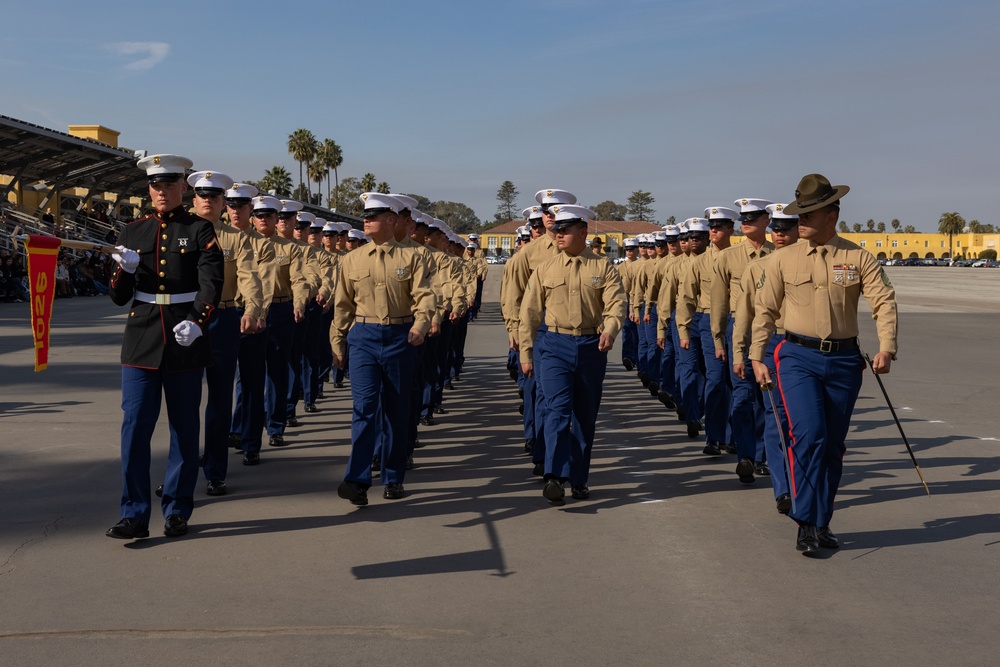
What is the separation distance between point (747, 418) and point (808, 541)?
2265 millimetres

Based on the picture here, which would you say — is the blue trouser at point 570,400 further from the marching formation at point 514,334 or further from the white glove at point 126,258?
the white glove at point 126,258

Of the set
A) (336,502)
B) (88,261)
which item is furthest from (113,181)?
(336,502)

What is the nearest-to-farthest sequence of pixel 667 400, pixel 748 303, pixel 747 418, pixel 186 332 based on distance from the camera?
pixel 186 332
pixel 748 303
pixel 747 418
pixel 667 400

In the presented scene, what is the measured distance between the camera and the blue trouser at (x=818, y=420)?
5934 millimetres

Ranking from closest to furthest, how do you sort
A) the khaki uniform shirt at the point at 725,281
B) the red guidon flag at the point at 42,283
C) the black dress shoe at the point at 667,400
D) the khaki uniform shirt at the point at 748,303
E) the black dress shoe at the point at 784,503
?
the red guidon flag at the point at 42,283 → the khaki uniform shirt at the point at 748,303 → the black dress shoe at the point at 784,503 → the khaki uniform shirt at the point at 725,281 → the black dress shoe at the point at 667,400

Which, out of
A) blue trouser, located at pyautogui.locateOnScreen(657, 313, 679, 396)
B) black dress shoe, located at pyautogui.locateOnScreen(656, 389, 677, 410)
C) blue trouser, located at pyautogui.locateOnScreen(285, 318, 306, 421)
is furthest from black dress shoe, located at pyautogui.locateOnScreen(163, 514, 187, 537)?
blue trouser, located at pyautogui.locateOnScreen(657, 313, 679, 396)

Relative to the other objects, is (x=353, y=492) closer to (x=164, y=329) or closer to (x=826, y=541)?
(x=164, y=329)

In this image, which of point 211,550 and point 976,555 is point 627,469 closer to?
point 976,555

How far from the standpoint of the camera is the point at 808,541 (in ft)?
19.1

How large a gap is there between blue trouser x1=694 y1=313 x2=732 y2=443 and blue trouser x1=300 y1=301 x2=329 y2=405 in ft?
15.0

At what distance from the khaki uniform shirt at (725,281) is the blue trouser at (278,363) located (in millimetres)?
3915

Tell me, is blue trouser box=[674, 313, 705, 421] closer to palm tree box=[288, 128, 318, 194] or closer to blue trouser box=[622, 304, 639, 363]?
blue trouser box=[622, 304, 639, 363]

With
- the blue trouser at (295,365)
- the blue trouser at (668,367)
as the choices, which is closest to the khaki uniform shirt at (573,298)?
the blue trouser at (295,365)

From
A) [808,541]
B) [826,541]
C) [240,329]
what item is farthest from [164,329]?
[826,541]
